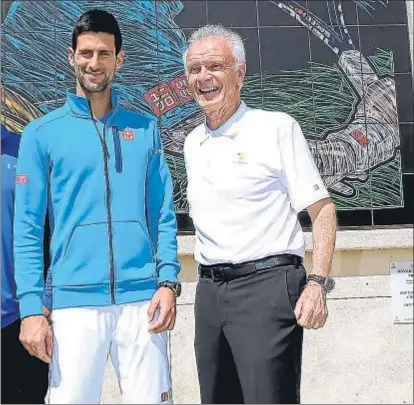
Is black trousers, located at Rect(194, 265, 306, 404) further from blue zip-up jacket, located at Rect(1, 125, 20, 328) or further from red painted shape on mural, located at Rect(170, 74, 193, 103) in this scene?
red painted shape on mural, located at Rect(170, 74, 193, 103)

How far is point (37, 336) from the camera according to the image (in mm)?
2488

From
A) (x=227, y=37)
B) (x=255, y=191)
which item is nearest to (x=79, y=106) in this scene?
(x=227, y=37)

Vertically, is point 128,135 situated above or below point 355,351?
above

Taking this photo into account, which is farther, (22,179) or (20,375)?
(20,375)

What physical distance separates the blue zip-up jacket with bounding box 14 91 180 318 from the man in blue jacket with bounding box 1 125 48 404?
42 cm

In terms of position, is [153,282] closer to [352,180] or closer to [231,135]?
[231,135]

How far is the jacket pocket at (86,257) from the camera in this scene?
2.56m

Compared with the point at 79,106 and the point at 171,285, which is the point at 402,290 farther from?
the point at 79,106

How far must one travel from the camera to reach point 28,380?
3.14m

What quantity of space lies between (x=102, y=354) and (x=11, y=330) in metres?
0.80

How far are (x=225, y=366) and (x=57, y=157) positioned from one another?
136cm

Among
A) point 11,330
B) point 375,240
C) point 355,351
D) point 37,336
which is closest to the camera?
point 37,336

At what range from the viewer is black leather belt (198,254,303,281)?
2.66m

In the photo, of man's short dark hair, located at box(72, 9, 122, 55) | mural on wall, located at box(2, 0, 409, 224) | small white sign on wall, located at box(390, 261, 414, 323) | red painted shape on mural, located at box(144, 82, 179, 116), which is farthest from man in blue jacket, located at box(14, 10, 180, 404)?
red painted shape on mural, located at box(144, 82, 179, 116)
